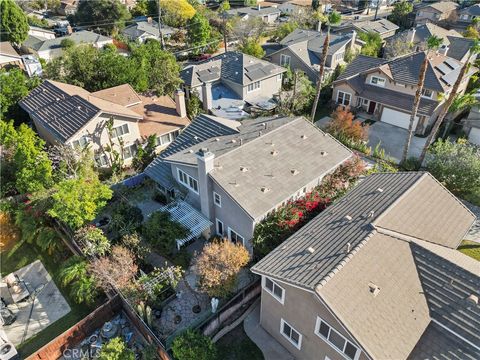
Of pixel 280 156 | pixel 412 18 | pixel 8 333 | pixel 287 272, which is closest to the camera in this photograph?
pixel 287 272

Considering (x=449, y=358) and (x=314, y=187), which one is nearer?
(x=449, y=358)

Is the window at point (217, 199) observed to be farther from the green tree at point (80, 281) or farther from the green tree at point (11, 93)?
the green tree at point (11, 93)

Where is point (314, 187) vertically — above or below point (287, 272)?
below

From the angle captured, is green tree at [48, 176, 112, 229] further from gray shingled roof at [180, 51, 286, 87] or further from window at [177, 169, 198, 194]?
gray shingled roof at [180, 51, 286, 87]

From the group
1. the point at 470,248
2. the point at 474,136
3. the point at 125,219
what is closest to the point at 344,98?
the point at 474,136

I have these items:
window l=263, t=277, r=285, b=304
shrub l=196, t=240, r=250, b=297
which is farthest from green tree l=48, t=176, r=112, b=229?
window l=263, t=277, r=285, b=304

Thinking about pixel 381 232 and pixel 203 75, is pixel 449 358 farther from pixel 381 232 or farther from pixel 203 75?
pixel 203 75

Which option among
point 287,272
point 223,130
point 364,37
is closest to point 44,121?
point 223,130

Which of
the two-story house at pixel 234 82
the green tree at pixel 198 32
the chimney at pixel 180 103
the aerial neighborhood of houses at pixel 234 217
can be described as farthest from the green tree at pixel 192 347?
the green tree at pixel 198 32
